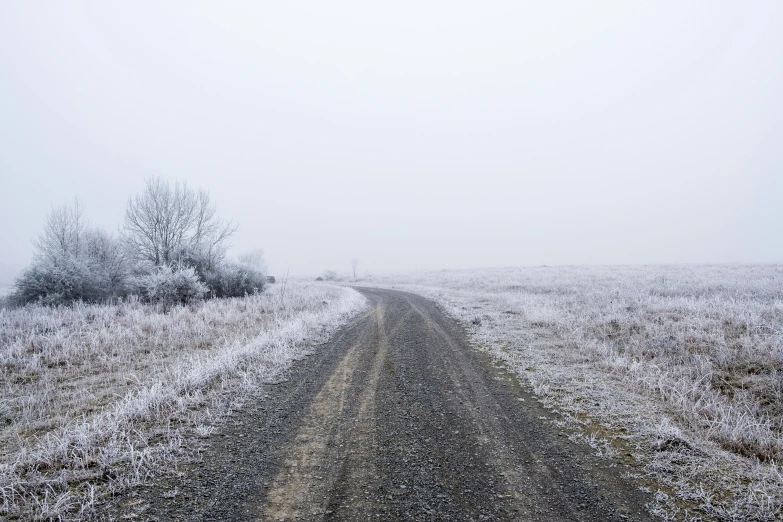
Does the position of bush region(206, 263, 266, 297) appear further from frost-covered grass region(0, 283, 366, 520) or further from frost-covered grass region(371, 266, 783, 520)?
frost-covered grass region(371, 266, 783, 520)

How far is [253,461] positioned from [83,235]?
2809 cm

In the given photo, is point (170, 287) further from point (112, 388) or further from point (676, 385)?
point (676, 385)

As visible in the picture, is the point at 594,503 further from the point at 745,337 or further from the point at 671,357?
the point at 745,337

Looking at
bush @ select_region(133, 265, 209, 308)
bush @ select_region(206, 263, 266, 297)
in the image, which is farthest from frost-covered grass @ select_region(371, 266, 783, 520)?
bush @ select_region(206, 263, 266, 297)

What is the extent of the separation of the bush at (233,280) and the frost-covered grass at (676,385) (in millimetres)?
17655

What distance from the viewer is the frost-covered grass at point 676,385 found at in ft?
14.9

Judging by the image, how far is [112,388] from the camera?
26.1 feet

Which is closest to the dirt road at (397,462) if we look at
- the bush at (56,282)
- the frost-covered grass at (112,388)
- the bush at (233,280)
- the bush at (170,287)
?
the frost-covered grass at (112,388)

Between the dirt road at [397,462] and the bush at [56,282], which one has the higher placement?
the bush at [56,282]

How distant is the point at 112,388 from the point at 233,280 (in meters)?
18.9

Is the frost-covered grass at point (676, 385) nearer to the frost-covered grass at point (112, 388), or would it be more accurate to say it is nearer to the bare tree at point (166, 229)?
the frost-covered grass at point (112, 388)

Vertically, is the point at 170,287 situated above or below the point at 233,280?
below

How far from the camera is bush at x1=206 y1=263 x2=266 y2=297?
82.9 ft

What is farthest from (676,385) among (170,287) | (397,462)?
(170,287)
